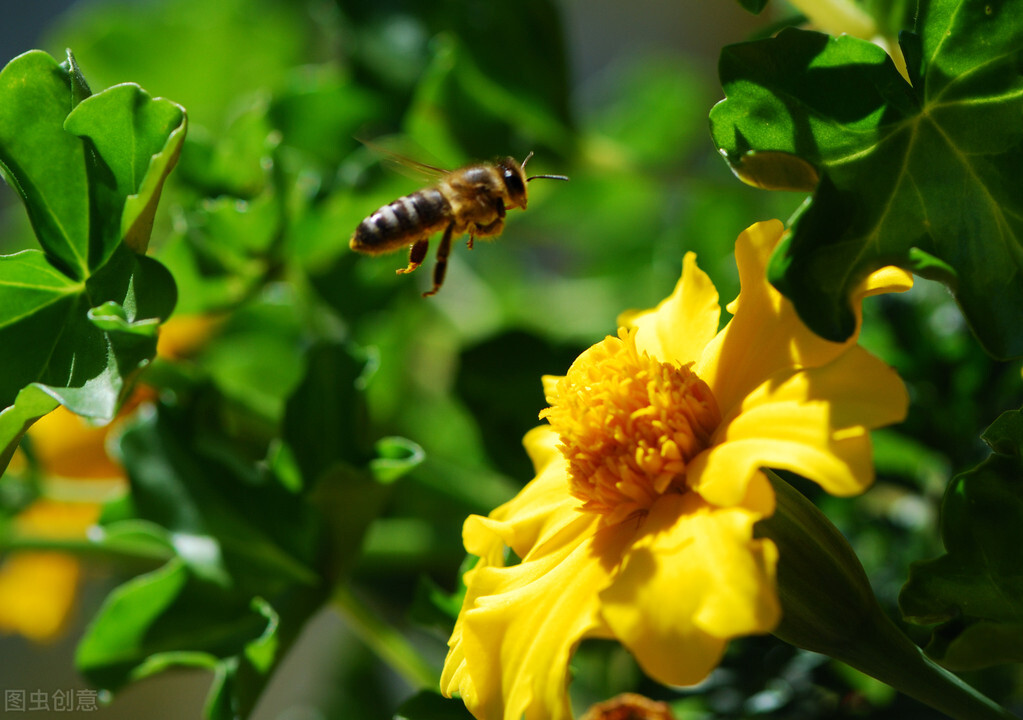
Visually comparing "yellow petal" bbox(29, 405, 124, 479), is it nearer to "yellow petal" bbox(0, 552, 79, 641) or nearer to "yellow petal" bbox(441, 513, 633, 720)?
"yellow petal" bbox(0, 552, 79, 641)

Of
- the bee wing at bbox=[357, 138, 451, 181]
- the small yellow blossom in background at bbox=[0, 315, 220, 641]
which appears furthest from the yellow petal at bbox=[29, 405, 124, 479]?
the bee wing at bbox=[357, 138, 451, 181]

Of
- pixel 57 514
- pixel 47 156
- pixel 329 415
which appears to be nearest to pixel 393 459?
pixel 329 415

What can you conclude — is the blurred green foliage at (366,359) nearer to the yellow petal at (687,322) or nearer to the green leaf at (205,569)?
the green leaf at (205,569)

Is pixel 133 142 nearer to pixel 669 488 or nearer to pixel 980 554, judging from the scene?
pixel 669 488

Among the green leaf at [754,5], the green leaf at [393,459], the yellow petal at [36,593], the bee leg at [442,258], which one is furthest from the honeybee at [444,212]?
the yellow petal at [36,593]

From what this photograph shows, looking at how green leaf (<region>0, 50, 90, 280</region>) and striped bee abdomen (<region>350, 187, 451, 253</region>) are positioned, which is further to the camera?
striped bee abdomen (<region>350, 187, 451, 253</region>)
